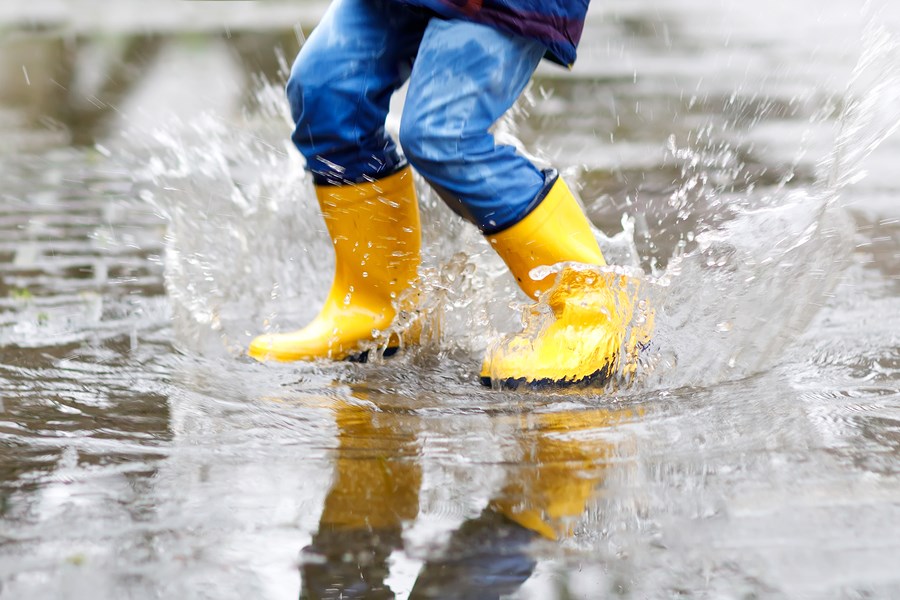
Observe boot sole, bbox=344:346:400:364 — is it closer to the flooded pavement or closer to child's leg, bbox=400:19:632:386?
the flooded pavement

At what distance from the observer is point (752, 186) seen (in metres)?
3.64

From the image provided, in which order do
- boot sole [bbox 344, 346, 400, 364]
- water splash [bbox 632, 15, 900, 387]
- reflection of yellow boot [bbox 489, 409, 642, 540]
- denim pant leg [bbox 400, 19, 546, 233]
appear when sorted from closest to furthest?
reflection of yellow boot [bbox 489, 409, 642, 540], denim pant leg [bbox 400, 19, 546, 233], water splash [bbox 632, 15, 900, 387], boot sole [bbox 344, 346, 400, 364]

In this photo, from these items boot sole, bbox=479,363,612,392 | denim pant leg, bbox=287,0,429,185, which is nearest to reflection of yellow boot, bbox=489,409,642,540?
boot sole, bbox=479,363,612,392

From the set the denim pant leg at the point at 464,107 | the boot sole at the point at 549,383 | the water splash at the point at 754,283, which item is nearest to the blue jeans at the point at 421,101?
the denim pant leg at the point at 464,107

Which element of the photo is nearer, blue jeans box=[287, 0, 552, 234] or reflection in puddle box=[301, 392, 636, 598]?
reflection in puddle box=[301, 392, 636, 598]

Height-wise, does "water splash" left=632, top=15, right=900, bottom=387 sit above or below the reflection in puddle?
above

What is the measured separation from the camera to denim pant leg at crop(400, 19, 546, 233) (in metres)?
1.96

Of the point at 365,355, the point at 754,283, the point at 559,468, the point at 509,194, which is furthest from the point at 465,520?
the point at 754,283

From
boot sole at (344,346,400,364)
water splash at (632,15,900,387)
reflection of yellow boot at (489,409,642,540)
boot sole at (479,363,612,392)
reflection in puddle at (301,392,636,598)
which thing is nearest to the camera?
reflection in puddle at (301,392,636,598)

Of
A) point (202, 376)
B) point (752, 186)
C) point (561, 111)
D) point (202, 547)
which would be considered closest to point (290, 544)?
point (202, 547)

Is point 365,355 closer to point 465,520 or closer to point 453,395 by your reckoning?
point 453,395

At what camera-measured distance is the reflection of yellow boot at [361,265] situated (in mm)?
2281

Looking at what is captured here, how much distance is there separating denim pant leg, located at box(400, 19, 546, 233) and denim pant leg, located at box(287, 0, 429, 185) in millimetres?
161

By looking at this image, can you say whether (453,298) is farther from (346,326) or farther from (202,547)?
(202,547)
